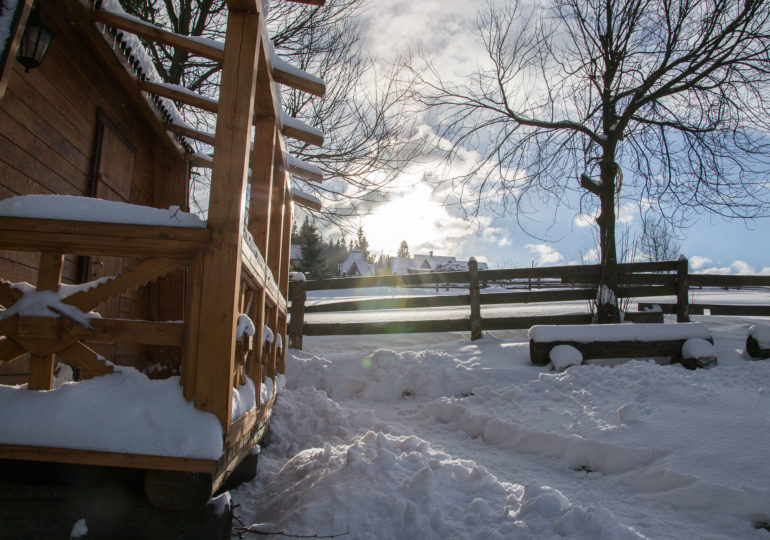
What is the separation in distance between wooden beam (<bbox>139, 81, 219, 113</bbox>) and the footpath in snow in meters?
3.03

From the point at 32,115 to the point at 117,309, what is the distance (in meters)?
2.10

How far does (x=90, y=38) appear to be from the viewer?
11.6ft

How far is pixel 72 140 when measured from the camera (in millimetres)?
3768

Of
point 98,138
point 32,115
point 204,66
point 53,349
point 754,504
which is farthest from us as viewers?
point 204,66

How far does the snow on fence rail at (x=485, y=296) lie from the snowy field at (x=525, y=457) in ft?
7.06

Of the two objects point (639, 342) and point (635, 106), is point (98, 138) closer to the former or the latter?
point (639, 342)

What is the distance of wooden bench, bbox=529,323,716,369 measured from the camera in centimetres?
599

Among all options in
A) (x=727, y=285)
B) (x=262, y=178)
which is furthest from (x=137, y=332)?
(x=727, y=285)

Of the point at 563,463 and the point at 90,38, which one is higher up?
the point at 90,38

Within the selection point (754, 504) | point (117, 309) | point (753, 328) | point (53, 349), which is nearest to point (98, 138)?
point (117, 309)

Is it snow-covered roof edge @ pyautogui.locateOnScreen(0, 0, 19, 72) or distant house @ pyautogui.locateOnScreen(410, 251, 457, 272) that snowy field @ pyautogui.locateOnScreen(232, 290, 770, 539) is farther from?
distant house @ pyautogui.locateOnScreen(410, 251, 457, 272)

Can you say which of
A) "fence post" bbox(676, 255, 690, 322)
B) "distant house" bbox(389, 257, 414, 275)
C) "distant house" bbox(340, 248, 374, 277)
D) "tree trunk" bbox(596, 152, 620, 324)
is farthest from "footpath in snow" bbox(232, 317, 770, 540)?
"distant house" bbox(389, 257, 414, 275)

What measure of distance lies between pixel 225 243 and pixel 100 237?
55 cm

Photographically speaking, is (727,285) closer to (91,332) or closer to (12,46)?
(91,332)
